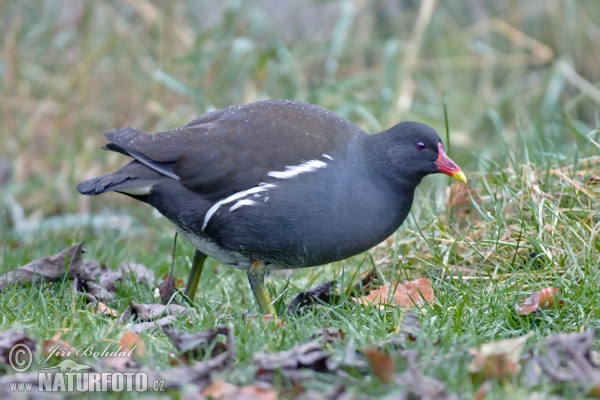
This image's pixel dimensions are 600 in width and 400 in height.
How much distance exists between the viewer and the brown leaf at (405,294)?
376cm

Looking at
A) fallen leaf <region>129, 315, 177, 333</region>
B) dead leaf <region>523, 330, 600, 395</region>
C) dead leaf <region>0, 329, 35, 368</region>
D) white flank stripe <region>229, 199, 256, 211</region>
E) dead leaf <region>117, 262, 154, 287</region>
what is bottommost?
dead leaf <region>117, 262, 154, 287</region>

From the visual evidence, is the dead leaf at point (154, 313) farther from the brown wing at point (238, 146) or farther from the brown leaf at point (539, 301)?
the brown leaf at point (539, 301)

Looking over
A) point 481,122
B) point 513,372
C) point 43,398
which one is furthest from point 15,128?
point 513,372

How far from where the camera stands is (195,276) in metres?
4.32

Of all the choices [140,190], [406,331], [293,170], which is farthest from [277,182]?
[406,331]

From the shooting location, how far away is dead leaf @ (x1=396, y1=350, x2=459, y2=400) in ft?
8.37

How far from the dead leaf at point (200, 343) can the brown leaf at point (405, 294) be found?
A: 0.89 metres

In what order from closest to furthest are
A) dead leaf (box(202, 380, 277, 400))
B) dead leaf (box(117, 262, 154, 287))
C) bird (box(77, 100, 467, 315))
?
dead leaf (box(202, 380, 277, 400)) → bird (box(77, 100, 467, 315)) → dead leaf (box(117, 262, 154, 287))

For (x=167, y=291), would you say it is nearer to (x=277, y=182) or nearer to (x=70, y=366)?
(x=277, y=182)

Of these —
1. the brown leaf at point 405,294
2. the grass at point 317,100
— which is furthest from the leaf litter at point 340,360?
the grass at point 317,100

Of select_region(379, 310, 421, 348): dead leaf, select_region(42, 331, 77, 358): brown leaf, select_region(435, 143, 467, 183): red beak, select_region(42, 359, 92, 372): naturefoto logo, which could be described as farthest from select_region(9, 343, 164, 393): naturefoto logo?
select_region(435, 143, 467, 183): red beak

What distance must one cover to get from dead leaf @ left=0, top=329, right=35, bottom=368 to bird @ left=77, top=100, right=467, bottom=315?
111cm
